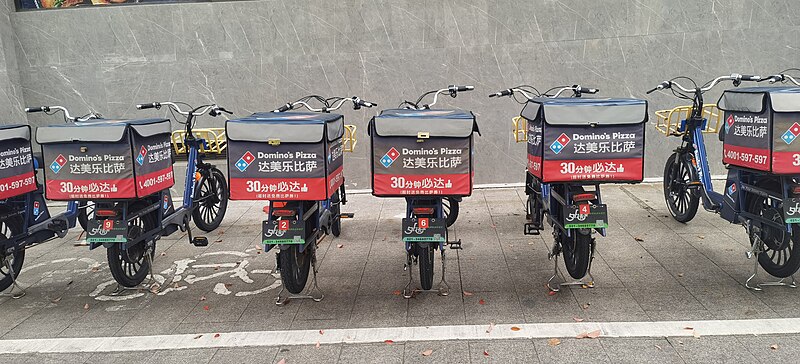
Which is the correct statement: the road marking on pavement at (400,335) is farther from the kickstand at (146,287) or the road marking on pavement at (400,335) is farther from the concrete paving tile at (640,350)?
the kickstand at (146,287)

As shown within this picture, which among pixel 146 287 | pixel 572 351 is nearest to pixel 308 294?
pixel 146 287

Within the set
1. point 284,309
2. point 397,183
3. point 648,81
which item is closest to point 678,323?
point 397,183

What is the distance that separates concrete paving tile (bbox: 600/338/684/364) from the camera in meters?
3.52

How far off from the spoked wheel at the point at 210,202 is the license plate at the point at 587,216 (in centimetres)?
425

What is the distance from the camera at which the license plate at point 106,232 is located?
4.59 metres

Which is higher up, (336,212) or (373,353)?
(336,212)

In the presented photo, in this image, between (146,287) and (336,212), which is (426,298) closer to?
(336,212)

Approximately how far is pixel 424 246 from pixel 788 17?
704 cm

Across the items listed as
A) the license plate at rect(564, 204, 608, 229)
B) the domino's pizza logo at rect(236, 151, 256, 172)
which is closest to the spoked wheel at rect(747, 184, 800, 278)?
the license plate at rect(564, 204, 608, 229)

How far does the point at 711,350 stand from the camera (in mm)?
3590

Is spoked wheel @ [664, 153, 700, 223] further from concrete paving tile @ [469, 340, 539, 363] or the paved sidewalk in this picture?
concrete paving tile @ [469, 340, 539, 363]

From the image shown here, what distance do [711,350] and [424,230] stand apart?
210cm

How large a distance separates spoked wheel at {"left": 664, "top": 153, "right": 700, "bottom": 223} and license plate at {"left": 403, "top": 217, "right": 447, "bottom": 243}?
322 cm

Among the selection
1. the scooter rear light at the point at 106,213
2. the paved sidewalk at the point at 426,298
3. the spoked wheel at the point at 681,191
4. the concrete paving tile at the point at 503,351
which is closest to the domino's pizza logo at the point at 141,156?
the scooter rear light at the point at 106,213
